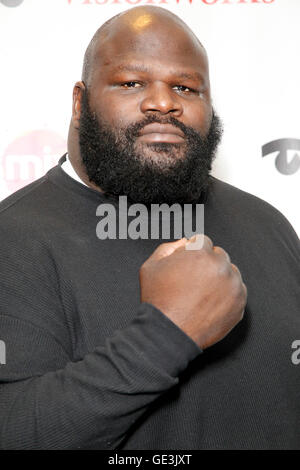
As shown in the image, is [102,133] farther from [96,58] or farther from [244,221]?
[244,221]

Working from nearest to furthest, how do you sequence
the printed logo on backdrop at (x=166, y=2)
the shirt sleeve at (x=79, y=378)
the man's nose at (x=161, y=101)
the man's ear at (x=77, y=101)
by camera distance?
the shirt sleeve at (x=79, y=378) < the man's nose at (x=161, y=101) < the man's ear at (x=77, y=101) < the printed logo on backdrop at (x=166, y=2)

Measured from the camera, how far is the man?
2.13 feet

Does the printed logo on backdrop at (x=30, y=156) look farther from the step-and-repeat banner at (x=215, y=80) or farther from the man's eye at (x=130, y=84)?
the man's eye at (x=130, y=84)

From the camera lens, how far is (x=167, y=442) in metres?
0.78

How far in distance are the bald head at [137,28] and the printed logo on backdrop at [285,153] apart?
575 mm

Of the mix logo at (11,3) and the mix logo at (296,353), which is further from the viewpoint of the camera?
the mix logo at (11,3)

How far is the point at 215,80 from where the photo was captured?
1442 millimetres

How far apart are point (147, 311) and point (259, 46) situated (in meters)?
1.03

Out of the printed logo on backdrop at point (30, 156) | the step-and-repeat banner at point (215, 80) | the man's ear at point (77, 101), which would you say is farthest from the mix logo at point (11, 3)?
the man's ear at point (77, 101)

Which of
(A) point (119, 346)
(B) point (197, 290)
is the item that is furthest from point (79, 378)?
(B) point (197, 290)

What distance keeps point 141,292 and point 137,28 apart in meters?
0.45

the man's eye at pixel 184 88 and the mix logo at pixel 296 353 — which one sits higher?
the man's eye at pixel 184 88

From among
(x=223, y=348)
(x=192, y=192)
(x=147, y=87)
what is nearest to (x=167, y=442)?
(x=223, y=348)

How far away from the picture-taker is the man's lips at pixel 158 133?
837 mm
